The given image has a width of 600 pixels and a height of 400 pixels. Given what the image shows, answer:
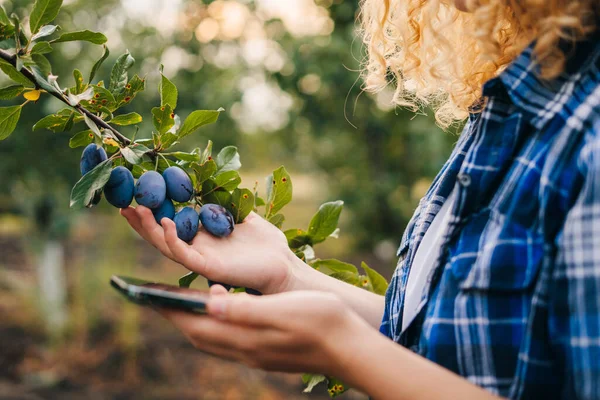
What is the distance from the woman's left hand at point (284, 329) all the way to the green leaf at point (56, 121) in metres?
0.35

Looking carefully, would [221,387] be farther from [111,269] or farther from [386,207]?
[386,207]

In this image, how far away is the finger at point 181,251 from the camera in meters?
0.73

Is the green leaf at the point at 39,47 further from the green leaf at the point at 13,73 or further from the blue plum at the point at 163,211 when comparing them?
the blue plum at the point at 163,211

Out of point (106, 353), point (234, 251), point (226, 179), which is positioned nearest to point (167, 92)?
point (226, 179)

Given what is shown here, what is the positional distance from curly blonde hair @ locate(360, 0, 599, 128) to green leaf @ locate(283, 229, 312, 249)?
36cm

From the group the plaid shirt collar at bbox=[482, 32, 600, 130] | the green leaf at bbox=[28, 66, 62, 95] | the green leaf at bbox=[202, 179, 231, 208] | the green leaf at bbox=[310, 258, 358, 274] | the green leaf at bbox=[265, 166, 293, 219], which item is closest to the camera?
the plaid shirt collar at bbox=[482, 32, 600, 130]

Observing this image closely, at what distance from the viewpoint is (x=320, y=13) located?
3385 mm

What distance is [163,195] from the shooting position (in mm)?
746

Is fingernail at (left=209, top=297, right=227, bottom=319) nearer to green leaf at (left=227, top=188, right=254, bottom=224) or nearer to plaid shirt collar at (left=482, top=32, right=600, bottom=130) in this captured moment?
green leaf at (left=227, top=188, right=254, bottom=224)

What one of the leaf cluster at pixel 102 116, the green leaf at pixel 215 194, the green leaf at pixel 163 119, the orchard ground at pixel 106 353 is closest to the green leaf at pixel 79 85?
the leaf cluster at pixel 102 116

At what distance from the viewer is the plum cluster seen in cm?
74

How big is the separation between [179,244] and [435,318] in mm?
355

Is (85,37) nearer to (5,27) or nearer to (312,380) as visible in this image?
(5,27)

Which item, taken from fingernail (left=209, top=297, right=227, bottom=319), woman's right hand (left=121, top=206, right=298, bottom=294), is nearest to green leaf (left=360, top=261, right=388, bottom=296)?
woman's right hand (left=121, top=206, right=298, bottom=294)
